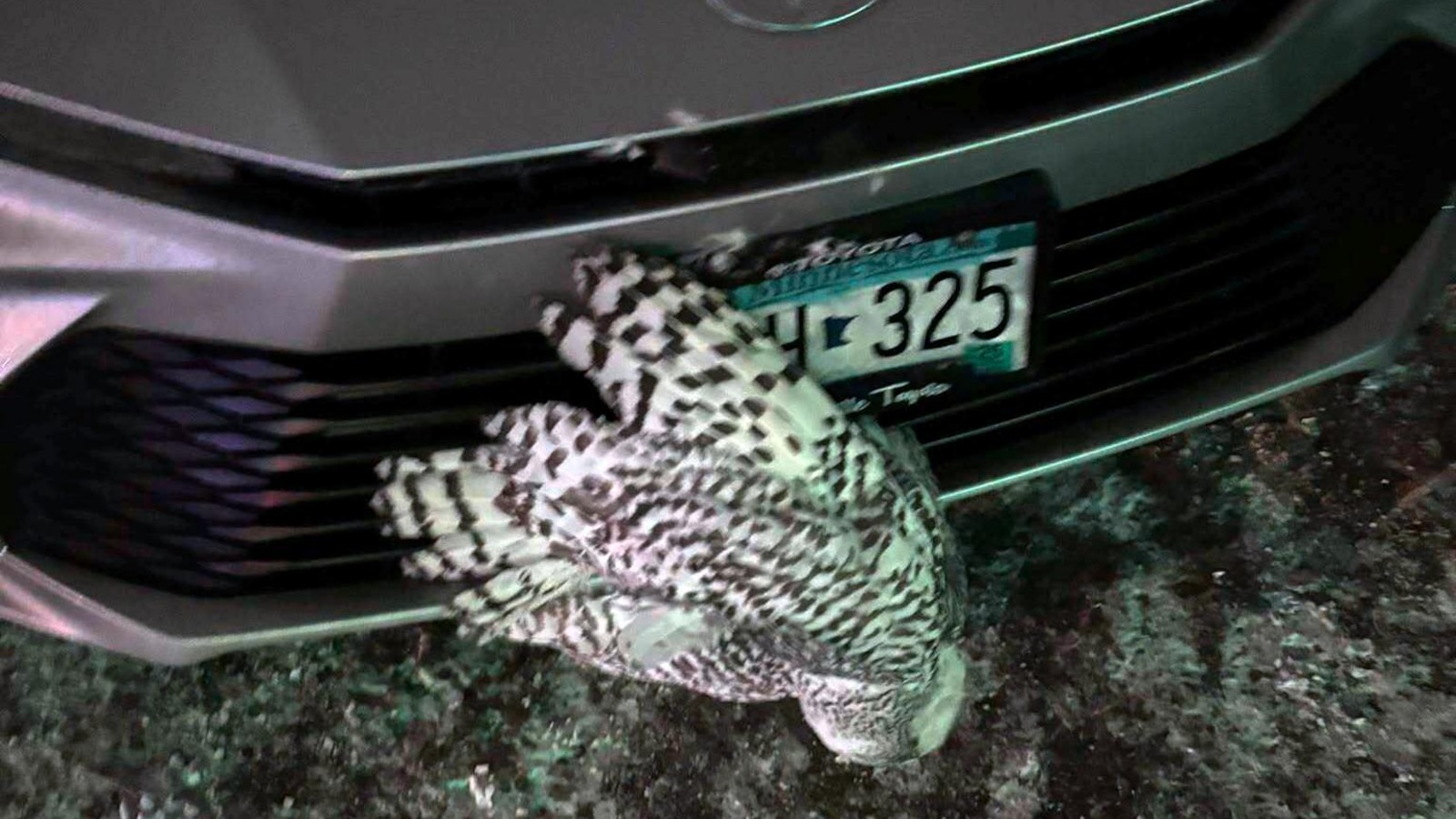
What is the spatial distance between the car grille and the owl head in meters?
0.20

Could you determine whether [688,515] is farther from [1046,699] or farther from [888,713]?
[1046,699]

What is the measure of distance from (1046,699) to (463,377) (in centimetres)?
64

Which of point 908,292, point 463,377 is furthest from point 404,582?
point 908,292

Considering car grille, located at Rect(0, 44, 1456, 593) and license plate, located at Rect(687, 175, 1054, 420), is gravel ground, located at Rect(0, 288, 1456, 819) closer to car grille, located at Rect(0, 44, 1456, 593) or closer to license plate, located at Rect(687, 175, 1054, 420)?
car grille, located at Rect(0, 44, 1456, 593)

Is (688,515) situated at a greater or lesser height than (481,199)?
lesser

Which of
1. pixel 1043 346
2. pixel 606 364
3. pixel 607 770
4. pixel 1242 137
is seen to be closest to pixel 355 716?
pixel 607 770

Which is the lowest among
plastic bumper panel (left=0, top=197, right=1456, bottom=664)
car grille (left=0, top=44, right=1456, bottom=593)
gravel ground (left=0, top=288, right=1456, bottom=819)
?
gravel ground (left=0, top=288, right=1456, bottom=819)

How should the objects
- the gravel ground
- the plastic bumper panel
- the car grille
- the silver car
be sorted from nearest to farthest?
the silver car
the car grille
the plastic bumper panel
the gravel ground

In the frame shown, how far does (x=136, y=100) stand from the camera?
69 centimetres

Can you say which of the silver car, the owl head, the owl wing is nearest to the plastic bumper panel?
the silver car

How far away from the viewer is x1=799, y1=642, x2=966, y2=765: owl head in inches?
39.2

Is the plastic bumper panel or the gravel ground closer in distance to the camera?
the plastic bumper panel

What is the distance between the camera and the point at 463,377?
816 millimetres

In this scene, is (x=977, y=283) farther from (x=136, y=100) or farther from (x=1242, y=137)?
(x=136, y=100)
